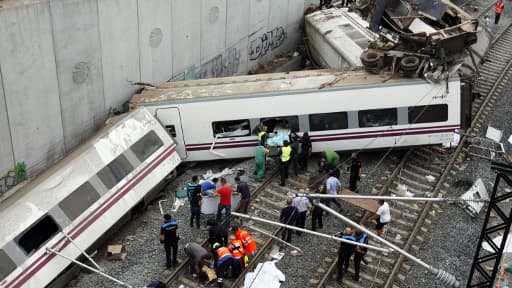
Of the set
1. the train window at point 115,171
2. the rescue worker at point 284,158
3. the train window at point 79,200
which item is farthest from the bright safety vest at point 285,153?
the train window at point 79,200

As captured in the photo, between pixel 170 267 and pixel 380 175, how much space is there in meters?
7.43

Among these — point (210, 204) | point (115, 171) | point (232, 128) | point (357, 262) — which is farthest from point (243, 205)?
point (357, 262)

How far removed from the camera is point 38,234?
13.6 m

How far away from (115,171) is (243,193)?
3288mm

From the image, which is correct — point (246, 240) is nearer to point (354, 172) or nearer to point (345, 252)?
point (345, 252)

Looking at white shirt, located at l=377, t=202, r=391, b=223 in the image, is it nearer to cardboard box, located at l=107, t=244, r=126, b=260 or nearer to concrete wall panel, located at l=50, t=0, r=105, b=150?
cardboard box, located at l=107, t=244, r=126, b=260

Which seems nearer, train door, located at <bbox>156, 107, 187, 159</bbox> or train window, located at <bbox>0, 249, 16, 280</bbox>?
train window, located at <bbox>0, 249, 16, 280</bbox>

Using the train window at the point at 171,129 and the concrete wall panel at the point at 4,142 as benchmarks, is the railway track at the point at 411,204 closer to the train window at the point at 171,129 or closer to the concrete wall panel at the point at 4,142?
the train window at the point at 171,129

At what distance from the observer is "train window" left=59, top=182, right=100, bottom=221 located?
46.5 ft

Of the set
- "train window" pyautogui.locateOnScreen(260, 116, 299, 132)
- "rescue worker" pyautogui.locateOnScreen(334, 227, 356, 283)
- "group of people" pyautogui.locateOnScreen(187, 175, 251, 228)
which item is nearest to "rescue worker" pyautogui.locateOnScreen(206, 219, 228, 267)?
"group of people" pyautogui.locateOnScreen(187, 175, 251, 228)

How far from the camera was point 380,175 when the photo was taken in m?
18.8

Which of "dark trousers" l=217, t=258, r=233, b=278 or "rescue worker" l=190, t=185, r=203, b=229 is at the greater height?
"rescue worker" l=190, t=185, r=203, b=229

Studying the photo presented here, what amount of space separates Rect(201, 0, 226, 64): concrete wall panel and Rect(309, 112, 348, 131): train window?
17.8 feet

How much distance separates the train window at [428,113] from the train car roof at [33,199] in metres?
9.37
